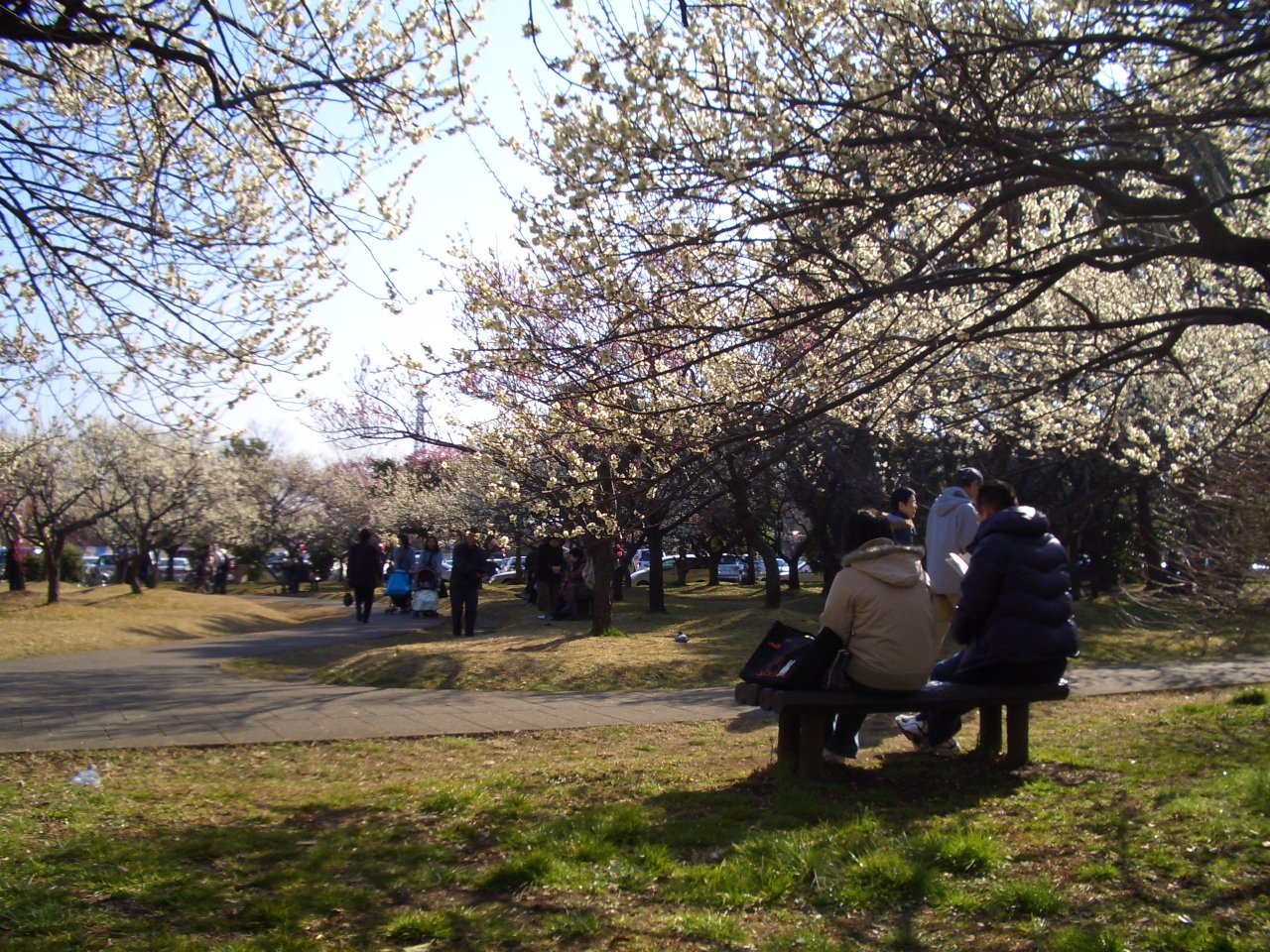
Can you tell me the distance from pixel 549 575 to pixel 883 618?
621 inches

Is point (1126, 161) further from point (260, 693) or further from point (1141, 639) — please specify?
point (1141, 639)

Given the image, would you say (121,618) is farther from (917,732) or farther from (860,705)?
(860,705)

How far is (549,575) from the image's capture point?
21.7m

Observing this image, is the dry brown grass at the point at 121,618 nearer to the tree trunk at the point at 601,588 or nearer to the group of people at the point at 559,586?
the group of people at the point at 559,586

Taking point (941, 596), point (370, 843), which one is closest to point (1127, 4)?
point (941, 596)

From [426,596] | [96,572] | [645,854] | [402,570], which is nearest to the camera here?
[645,854]

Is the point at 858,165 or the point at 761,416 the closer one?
the point at 858,165

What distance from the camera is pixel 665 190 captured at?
6.68 m

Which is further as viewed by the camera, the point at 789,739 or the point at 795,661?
the point at 789,739

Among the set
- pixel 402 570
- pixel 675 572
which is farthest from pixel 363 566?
pixel 675 572

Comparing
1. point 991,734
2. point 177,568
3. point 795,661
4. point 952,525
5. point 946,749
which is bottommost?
point 946,749

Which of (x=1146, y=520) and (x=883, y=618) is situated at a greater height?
(x=1146, y=520)

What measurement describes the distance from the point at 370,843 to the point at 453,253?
27.4 feet

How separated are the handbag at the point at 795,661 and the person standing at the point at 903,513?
256 cm
